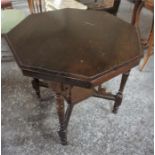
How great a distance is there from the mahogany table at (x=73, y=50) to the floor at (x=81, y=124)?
16 cm

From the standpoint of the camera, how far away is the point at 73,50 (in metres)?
1.14

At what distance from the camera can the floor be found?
4.75 feet

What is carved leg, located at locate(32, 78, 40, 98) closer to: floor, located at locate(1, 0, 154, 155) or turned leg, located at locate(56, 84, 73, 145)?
floor, located at locate(1, 0, 154, 155)

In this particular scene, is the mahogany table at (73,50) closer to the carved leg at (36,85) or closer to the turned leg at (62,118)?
the turned leg at (62,118)

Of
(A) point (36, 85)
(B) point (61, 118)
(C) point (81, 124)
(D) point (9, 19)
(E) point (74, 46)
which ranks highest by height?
(E) point (74, 46)

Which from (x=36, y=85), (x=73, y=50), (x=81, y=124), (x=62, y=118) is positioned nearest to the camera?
(x=73, y=50)

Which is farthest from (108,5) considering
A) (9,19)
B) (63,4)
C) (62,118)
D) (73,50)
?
(62,118)

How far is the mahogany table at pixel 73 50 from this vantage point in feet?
3.33

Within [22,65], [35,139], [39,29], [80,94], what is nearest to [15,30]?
[39,29]

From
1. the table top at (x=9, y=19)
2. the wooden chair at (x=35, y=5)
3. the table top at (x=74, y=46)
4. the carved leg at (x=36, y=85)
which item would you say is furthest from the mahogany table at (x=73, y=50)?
the wooden chair at (x=35, y=5)

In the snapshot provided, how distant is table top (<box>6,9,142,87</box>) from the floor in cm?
63

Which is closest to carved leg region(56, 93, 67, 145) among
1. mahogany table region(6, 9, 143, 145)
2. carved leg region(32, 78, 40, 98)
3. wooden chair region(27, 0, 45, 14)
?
mahogany table region(6, 9, 143, 145)

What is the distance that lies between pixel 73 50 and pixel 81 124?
0.69m

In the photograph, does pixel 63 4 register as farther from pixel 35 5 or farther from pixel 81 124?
pixel 81 124
